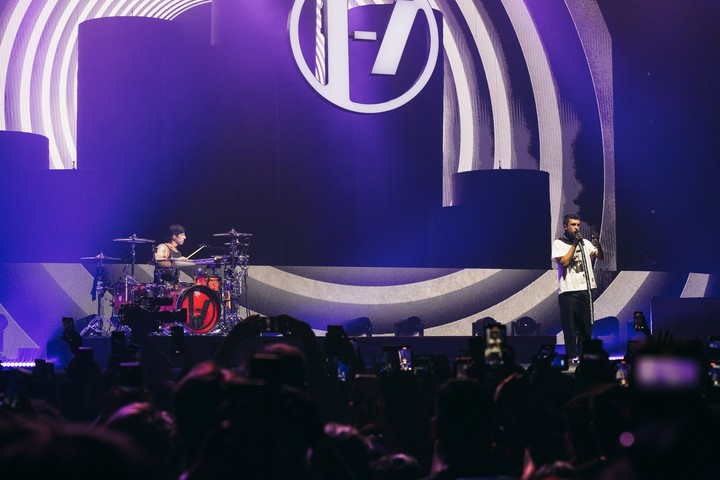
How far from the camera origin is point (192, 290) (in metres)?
9.94

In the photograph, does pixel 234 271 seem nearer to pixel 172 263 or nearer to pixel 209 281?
pixel 209 281

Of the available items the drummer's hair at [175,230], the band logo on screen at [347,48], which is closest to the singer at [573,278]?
the band logo on screen at [347,48]

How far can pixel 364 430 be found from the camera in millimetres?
3145

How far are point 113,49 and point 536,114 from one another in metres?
5.29

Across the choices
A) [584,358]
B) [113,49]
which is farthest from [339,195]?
[584,358]

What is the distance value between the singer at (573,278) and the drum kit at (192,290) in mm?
3523

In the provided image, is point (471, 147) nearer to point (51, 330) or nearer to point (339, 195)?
point (339, 195)

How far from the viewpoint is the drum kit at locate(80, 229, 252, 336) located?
9.88 meters

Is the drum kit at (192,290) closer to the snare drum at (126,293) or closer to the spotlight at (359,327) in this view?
the snare drum at (126,293)

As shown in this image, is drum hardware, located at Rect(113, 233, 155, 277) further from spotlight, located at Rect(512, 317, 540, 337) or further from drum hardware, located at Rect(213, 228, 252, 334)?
spotlight, located at Rect(512, 317, 540, 337)

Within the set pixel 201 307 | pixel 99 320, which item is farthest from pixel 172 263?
pixel 99 320

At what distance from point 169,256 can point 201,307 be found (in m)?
0.70

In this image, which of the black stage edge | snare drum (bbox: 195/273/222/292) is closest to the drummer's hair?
snare drum (bbox: 195/273/222/292)

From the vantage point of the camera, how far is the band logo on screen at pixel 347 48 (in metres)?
11.0
